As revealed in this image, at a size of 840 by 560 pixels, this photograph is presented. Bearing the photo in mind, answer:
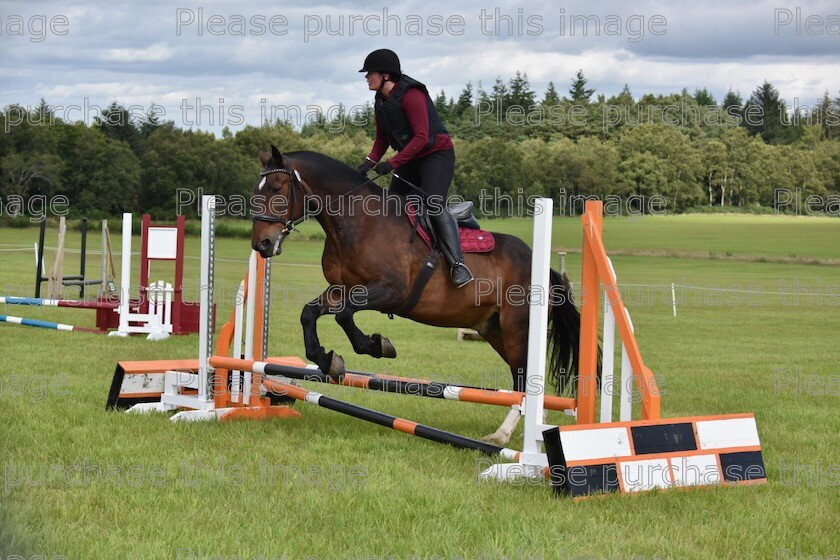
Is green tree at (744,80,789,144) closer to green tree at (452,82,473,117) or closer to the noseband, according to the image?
green tree at (452,82,473,117)

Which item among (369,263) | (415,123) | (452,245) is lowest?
(369,263)

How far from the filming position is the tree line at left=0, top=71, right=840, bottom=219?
98.1 ft

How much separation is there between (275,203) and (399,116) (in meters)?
0.97

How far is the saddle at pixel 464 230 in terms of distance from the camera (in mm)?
5379

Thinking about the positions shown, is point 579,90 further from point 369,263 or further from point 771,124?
point 369,263

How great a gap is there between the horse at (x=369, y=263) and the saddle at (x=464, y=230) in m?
0.04

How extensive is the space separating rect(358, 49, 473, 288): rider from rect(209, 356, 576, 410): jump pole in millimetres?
705

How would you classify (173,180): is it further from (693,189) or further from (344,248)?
(344,248)

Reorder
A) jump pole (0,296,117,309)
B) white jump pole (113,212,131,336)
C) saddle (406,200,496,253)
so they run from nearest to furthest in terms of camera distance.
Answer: saddle (406,200,496,253), jump pole (0,296,117,309), white jump pole (113,212,131,336)

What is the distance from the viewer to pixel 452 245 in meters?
5.32

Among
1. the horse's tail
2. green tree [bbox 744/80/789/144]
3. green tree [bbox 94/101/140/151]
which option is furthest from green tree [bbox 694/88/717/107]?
the horse's tail

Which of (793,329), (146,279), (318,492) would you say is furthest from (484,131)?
(318,492)

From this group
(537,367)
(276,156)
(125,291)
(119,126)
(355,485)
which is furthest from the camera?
(119,126)

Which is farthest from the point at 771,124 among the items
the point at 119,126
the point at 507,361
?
the point at 507,361
